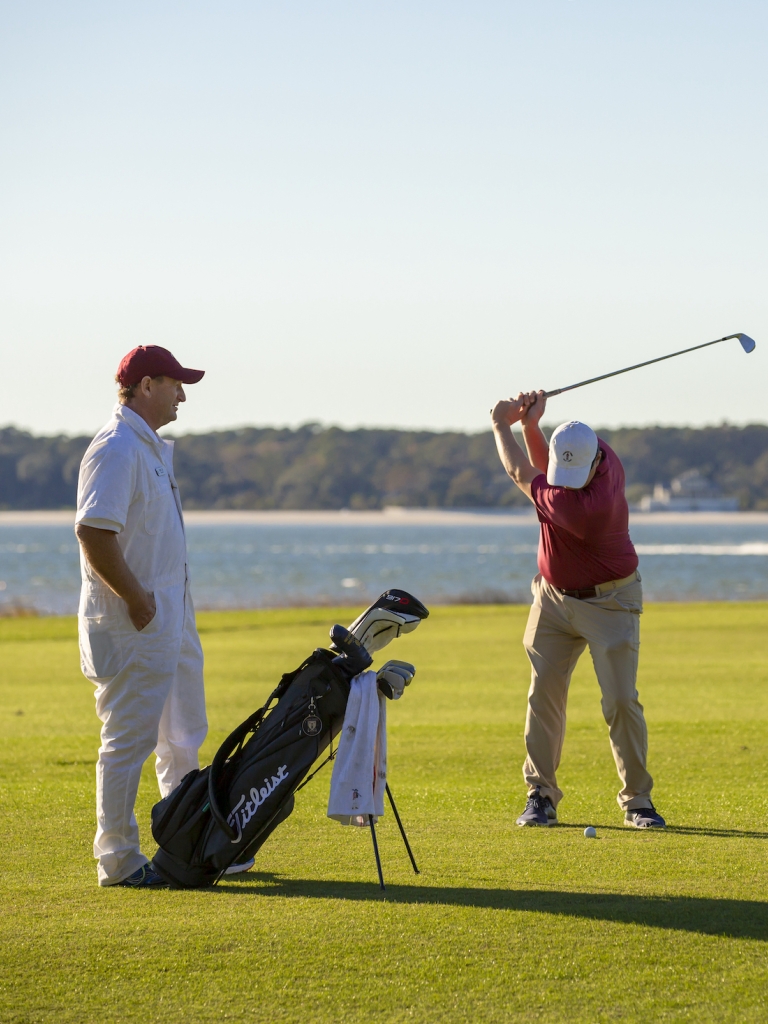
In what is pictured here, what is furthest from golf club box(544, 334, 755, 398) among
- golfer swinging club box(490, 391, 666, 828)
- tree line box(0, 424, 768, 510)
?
tree line box(0, 424, 768, 510)

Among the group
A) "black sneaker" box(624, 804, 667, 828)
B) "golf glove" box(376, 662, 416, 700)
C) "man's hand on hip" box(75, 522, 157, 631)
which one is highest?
"man's hand on hip" box(75, 522, 157, 631)

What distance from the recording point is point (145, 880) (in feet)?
16.8

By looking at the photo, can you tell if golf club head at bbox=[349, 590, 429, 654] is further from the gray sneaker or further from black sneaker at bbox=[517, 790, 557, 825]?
black sneaker at bbox=[517, 790, 557, 825]

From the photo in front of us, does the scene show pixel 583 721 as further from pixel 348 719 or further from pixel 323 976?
pixel 323 976

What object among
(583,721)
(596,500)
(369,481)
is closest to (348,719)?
(596,500)

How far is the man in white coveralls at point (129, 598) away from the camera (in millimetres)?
5062

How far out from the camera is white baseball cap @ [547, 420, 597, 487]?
6023 millimetres

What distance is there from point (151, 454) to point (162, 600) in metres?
0.61

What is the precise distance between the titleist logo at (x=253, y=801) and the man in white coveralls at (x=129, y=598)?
1.02 ft

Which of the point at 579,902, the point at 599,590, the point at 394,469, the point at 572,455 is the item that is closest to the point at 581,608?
the point at 599,590

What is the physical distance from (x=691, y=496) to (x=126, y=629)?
173m

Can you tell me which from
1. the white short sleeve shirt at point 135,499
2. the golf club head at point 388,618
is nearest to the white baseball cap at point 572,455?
the golf club head at point 388,618

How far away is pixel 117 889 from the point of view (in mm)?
5004

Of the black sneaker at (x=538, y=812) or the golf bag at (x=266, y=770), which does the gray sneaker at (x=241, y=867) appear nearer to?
the golf bag at (x=266, y=770)
